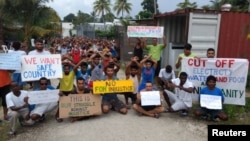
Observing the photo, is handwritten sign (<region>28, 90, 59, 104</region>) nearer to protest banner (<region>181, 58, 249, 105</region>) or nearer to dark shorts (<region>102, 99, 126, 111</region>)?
dark shorts (<region>102, 99, 126, 111</region>)

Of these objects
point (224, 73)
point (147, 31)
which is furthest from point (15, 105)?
point (147, 31)

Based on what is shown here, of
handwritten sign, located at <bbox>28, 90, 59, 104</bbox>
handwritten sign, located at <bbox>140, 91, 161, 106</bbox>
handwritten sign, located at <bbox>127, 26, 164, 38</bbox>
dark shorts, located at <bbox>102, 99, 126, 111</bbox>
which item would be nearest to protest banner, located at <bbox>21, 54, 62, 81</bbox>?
handwritten sign, located at <bbox>28, 90, 59, 104</bbox>

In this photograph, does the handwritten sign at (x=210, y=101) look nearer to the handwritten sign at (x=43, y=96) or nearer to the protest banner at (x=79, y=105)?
the protest banner at (x=79, y=105)

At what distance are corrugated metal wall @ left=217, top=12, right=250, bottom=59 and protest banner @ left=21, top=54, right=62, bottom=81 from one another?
5539 mm

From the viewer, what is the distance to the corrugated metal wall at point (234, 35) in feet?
33.1

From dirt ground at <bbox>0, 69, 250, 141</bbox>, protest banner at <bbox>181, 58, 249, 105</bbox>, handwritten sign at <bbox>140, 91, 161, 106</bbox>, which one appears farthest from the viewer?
protest banner at <bbox>181, 58, 249, 105</bbox>

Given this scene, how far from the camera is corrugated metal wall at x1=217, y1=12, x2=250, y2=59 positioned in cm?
1009

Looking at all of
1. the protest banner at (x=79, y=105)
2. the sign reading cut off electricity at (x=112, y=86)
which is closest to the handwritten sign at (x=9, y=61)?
the protest banner at (x=79, y=105)

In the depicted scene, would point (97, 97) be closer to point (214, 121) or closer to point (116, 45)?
point (214, 121)

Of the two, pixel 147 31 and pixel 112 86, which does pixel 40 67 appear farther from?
pixel 147 31

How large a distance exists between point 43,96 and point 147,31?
479cm

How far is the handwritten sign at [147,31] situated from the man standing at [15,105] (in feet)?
16.5

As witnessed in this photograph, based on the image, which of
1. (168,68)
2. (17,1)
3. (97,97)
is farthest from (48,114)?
(17,1)

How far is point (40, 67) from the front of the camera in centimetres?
729
